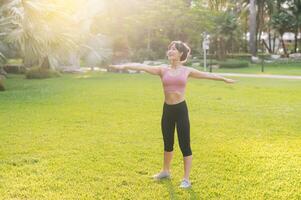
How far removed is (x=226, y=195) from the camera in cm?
541

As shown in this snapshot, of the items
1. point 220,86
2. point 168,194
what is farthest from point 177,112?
point 220,86

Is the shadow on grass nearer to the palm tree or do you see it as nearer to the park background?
the park background

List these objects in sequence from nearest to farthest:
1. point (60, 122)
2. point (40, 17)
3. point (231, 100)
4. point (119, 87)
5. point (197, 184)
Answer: point (197, 184) → point (60, 122) → point (231, 100) → point (40, 17) → point (119, 87)

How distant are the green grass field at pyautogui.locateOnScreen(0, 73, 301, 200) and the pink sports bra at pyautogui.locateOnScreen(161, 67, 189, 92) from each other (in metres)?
1.21

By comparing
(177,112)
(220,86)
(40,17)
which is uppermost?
(40,17)

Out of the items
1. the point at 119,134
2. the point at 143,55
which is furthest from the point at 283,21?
the point at 119,134

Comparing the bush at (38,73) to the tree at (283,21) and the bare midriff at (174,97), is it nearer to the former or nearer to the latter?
the bare midriff at (174,97)

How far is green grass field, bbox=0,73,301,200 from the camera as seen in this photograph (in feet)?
18.5

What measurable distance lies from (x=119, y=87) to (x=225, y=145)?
1087cm

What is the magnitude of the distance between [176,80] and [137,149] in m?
2.49

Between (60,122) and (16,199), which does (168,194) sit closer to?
(16,199)

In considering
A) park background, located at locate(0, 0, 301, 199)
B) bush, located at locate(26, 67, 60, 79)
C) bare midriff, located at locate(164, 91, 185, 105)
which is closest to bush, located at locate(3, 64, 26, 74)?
park background, located at locate(0, 0, 301, 199)

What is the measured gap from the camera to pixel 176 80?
545 centimetres

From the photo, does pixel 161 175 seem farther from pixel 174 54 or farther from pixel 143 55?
pixel 143 55
